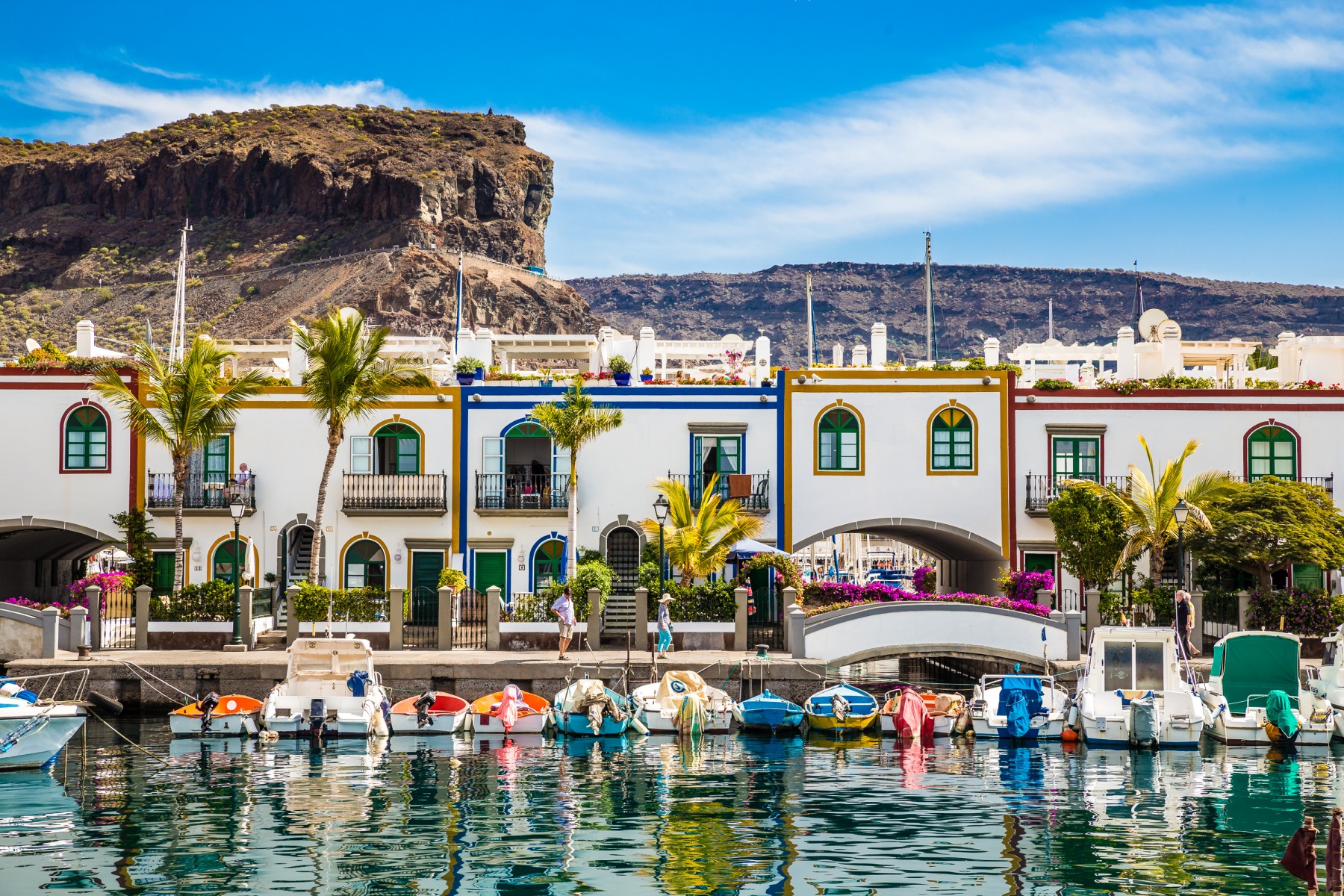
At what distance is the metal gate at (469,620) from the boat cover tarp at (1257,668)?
16696mm

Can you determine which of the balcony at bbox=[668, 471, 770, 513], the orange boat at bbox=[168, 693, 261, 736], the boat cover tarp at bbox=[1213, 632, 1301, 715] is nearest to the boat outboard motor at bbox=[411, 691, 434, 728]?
the orange boat at bbox=[168, 693, 261, 736]

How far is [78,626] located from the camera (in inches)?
1286

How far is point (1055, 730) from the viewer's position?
93.8 ft

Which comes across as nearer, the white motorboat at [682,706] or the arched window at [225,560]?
the white motorboat at [682,706]

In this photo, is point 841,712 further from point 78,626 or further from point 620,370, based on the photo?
point 78,626

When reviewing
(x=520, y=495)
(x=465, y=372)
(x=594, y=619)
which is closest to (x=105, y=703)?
(x=594, y=619)

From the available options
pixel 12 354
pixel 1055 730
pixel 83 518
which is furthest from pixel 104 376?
pixel 12 354

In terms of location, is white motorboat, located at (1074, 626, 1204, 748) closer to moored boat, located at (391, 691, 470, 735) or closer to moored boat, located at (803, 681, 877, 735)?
moored boat, located at (803, 681, 877, 735)

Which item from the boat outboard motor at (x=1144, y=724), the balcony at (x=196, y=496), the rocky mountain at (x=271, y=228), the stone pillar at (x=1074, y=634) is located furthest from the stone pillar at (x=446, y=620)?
the rocky mountain at (x=271, y=228)

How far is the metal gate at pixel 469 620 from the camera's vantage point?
111ft

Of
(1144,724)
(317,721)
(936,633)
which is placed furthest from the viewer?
(936,633)

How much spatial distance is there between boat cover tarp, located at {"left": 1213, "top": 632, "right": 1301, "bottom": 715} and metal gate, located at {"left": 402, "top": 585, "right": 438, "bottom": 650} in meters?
17.8

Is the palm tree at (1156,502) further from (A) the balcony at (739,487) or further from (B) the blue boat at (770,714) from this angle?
(B) the blue boat at (770,714)

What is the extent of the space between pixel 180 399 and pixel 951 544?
22.5 meters
